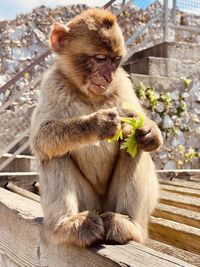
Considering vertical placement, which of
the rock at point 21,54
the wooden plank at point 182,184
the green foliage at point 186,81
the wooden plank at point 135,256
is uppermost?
the rock at point 21,54

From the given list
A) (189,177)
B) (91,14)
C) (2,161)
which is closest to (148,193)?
(91,14)

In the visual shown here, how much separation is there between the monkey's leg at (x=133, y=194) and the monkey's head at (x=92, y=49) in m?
0.45

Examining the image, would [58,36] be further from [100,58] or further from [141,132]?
[141,132]

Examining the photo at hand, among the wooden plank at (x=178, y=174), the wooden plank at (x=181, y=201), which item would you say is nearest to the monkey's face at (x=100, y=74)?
the wooden plank at (x=181, y=201)

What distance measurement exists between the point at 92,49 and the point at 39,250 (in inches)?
45.2

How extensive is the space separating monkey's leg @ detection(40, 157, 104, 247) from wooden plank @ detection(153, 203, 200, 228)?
28.5 inches

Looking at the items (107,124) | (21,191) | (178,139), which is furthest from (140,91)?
(107,124)

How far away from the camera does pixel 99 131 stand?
7.30ft

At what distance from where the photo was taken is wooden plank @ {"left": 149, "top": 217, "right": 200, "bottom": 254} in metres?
2.48

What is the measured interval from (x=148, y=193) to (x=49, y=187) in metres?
0.54

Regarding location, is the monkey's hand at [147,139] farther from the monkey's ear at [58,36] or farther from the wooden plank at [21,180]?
the wooden plank at [21,180]

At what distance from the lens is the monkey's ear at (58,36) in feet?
8.98

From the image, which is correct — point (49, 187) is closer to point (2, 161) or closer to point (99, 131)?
point (99, 131)

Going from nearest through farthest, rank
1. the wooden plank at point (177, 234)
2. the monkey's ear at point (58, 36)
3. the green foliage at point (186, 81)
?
the wooden plank at point (177, 234), the monkey's ear at point (58, 36), the green foliage at point (186, 81)
